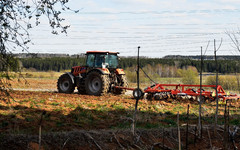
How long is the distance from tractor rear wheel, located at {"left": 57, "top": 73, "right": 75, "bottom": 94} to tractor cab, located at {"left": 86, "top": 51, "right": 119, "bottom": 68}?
147cm

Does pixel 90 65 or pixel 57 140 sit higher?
pixel 90 65

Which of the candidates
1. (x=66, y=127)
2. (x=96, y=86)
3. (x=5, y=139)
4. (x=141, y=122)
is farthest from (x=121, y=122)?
(x=96, y=86)

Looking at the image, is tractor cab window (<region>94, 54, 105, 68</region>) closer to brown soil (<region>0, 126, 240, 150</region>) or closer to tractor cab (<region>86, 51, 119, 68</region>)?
tractor cab (<region>86, 51, 119, 68</region>)

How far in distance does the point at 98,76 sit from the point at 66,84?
254 cm

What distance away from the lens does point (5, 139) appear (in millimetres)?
6555

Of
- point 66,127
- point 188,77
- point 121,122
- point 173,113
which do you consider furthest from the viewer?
point 188,77

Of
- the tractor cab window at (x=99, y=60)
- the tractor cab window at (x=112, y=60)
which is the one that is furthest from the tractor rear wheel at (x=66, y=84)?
the tractor cab window at (x=112, y=60)

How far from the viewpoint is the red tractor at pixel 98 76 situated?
16781 millimetres

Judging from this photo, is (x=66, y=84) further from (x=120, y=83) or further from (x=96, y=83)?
(x=120, y=83)

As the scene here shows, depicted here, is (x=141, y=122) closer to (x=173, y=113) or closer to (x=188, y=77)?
(x=173, y=113)

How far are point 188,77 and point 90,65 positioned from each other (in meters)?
17.7

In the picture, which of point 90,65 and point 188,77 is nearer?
point 90,65

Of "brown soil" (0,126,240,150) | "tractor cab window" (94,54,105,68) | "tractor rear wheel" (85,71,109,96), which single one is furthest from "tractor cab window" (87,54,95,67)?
"brown soil" (0,126,240,150)

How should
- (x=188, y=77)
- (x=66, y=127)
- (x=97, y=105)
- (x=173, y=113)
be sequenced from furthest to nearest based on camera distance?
(x=188, y=77) < (x=97, y=105) < (x=173, y=113) < (x=66, y=127)
